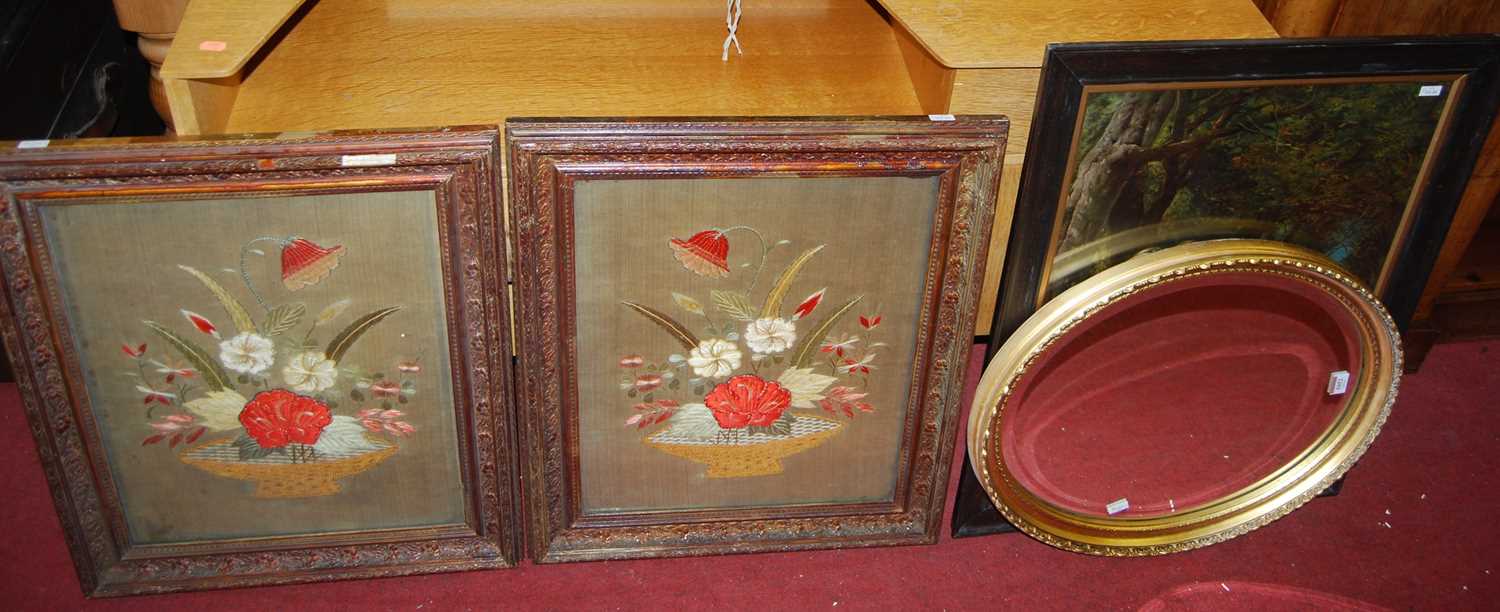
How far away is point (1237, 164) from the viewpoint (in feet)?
5.04

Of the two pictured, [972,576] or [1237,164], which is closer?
[1237,164]

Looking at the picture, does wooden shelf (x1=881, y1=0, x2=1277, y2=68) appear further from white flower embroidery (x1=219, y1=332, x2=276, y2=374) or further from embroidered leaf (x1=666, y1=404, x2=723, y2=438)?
white flower embroidery (x1=219, y1=332, x2=276, y2=374)

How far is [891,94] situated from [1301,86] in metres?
0.60

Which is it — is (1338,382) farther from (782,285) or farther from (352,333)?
(352,333)

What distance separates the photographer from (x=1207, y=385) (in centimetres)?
180

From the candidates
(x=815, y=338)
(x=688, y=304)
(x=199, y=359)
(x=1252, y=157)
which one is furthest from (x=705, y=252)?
(x=1252, y=157)

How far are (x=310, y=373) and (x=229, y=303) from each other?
0.44 feet

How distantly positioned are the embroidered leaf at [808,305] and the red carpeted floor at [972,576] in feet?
1.39

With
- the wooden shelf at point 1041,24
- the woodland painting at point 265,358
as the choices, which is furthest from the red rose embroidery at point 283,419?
the wooden shelf at point 1041,24

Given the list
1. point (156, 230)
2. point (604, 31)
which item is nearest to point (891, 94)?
point (604, 31)

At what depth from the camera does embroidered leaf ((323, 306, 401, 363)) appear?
1.44 m

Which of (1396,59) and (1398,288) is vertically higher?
(1396,59)

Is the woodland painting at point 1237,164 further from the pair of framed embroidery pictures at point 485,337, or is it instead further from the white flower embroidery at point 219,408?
the white flower embroidery at point 219,408

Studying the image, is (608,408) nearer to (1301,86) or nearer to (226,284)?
(226,284)
